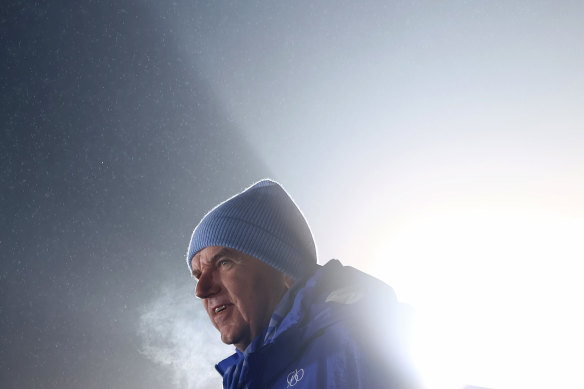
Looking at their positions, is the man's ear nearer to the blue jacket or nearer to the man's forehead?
the man's forehead

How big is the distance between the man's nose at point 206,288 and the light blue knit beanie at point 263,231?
24cm

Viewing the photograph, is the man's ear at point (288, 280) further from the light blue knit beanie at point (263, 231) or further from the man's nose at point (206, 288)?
the man's nose at point (206, 288)

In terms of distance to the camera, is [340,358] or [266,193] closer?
[340,358]

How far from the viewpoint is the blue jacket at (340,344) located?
118cm

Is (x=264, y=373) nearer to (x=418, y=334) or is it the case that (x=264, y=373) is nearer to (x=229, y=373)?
(x=418, y=334)

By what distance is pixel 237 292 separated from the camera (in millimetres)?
2148

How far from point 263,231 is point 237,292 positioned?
411 millimetres

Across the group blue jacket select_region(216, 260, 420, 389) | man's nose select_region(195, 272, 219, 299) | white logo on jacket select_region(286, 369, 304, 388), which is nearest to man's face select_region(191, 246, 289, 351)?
man's nose select_region(195, 272, 219, 299)

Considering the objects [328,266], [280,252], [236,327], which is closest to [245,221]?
[280,252]

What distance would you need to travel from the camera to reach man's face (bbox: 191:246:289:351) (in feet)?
6.83

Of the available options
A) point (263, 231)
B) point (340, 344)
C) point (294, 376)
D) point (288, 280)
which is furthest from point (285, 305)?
point (263, 231)

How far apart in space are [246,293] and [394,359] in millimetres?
1112

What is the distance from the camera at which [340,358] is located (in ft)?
4.00

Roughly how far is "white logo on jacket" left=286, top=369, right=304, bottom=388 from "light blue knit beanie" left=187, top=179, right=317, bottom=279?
0.91 meters
